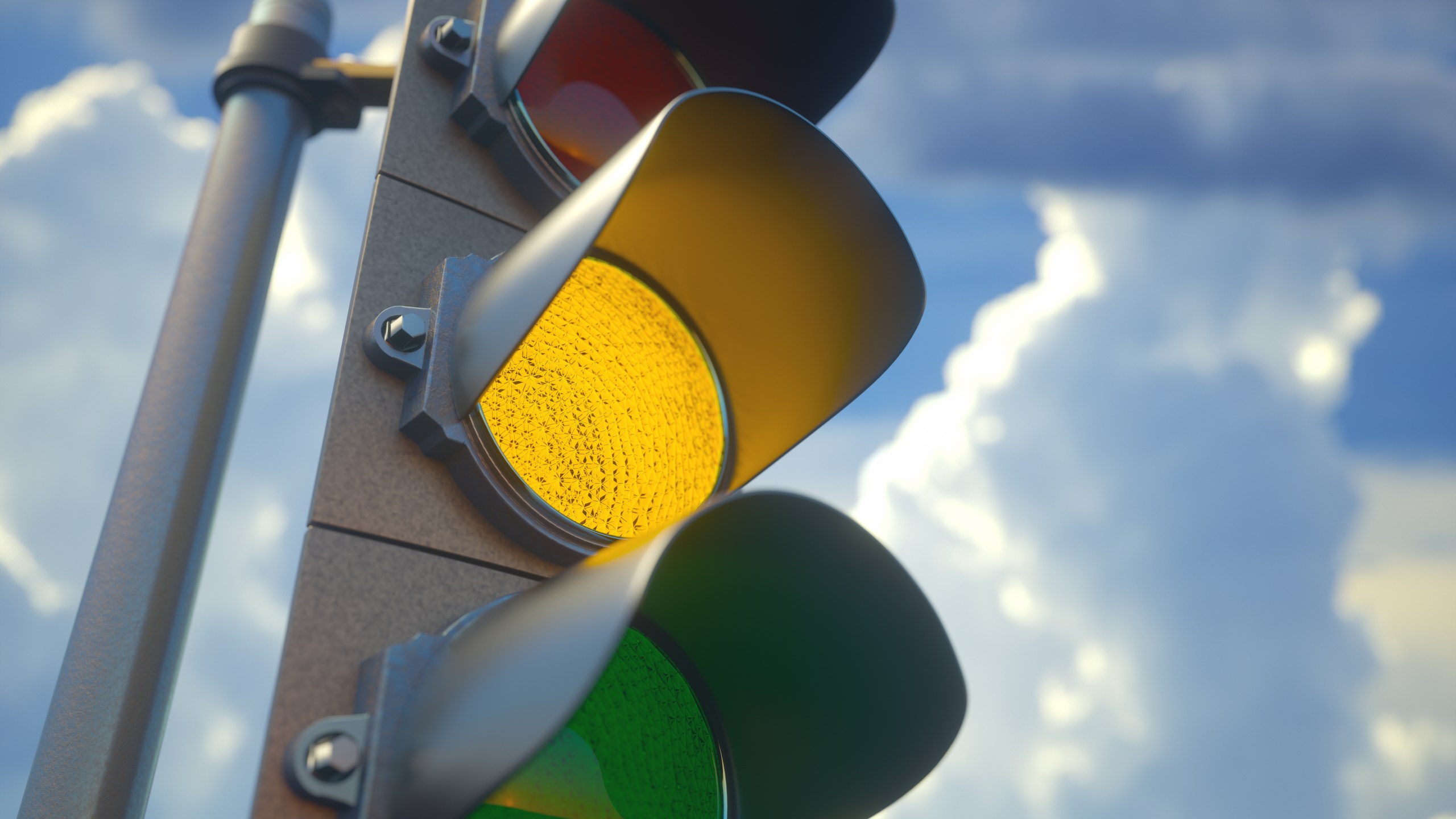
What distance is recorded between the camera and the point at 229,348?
1803 mm

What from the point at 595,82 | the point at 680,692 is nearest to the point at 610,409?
the point at 680,692

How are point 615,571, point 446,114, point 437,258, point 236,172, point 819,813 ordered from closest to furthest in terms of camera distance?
point 615,571 → point 819,813 → point 437,258 → point 446,114 → point 236,172

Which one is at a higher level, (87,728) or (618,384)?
(618,384)

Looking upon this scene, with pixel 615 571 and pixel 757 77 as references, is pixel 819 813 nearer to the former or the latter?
pixel 615 571

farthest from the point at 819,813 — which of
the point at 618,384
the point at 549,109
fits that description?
the point at 549,109

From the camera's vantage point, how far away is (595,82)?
1.77 m

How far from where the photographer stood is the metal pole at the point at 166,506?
4.89ft

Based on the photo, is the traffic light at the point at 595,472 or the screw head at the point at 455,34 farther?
the screw head at the point at 455,34

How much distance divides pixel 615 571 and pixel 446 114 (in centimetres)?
94

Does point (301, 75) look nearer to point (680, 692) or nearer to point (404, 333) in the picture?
point (404, 333)

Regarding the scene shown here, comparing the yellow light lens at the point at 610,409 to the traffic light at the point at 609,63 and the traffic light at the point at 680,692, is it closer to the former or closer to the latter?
the traffic light at the point at 680,692

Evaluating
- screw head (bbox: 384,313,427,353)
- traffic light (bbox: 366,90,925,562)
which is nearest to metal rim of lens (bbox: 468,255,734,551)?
traffic light (bbox: 366,90,925,562)

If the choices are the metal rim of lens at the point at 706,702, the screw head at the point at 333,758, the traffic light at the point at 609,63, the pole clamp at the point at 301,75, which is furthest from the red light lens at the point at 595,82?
the screw head at the point at 333,758

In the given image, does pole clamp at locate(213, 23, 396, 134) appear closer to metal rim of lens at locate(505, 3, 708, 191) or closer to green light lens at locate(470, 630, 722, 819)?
metal rim of lens at locate(505, 3, 708, 191)
